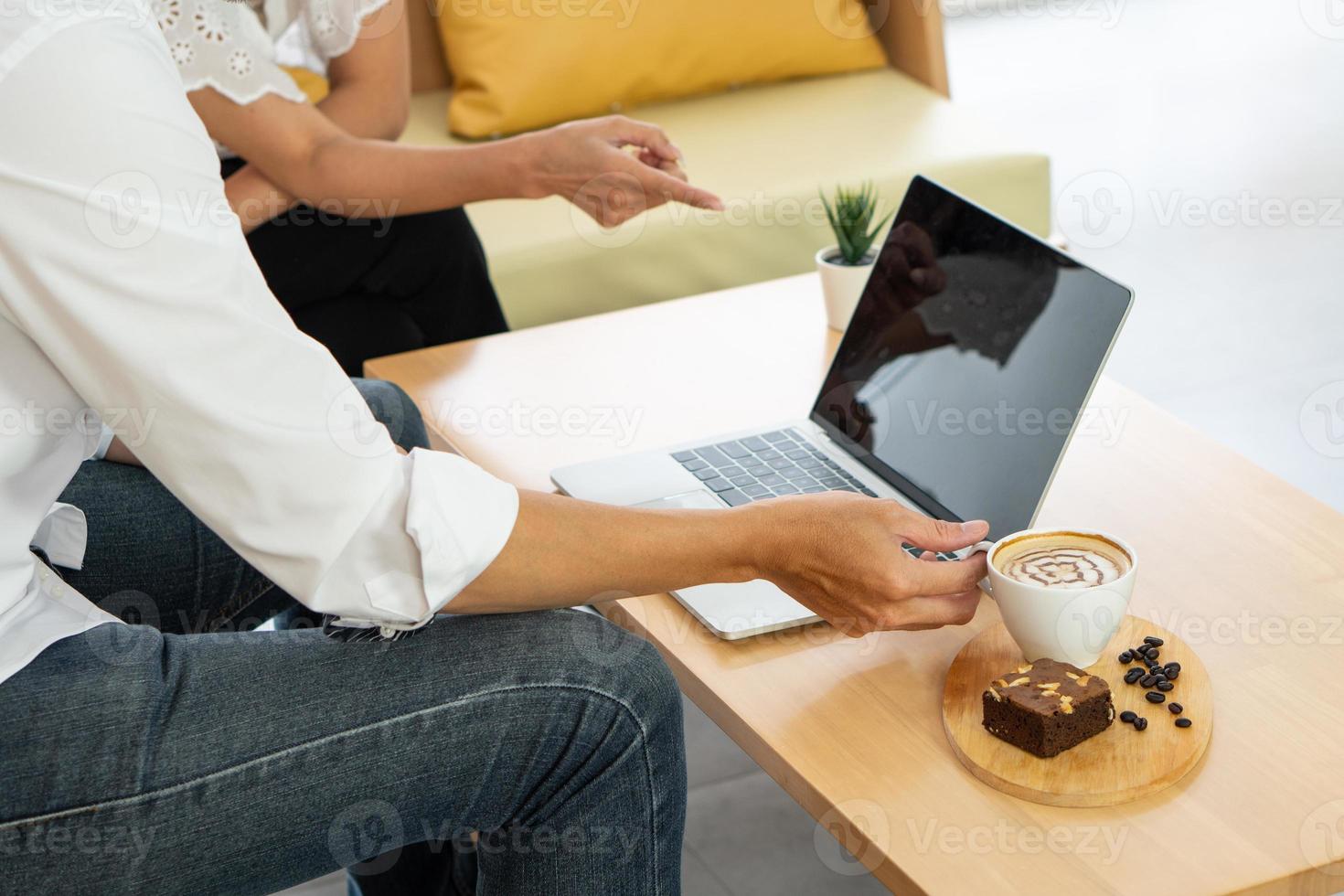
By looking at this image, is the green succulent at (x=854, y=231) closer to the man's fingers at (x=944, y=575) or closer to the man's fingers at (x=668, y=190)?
the man's fingers at (x=668, y=190)

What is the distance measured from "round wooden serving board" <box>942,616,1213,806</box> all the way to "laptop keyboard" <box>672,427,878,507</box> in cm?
29

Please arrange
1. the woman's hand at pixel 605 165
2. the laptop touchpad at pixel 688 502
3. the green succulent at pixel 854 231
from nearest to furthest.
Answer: the laptop touchpad at pixel 688 502
the woman's hand at pixel 605 165
the green succulent at pixel 854 231

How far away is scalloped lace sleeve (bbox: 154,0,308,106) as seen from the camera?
1702 mm

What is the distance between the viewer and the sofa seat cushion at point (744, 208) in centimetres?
222

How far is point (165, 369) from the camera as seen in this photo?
2.66 feet

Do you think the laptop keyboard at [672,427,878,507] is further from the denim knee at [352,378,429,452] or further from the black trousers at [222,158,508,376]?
the black trousers at [222,158,508,376]

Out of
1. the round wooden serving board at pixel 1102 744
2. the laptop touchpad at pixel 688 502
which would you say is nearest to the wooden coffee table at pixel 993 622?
the round wooden serving board at pixel 1102 744

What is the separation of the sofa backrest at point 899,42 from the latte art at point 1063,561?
2000mm

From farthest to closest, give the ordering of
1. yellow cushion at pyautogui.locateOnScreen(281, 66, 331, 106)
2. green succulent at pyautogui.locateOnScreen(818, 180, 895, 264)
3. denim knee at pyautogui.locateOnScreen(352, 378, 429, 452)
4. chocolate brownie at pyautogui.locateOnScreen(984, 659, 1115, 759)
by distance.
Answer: yellow cushion at pyautogui.locateOnScreen(281, 66, 331, 106) < green succulent at pyautogui.locateOnScreen(818, 180, 895, 264) < denim knee at pyautogui.locateOnScreen(352, 378, 429, 452) < chocolate brownie at pyautogui.locateOnScreen(984, 659, 1115, 759)

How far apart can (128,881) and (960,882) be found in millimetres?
490

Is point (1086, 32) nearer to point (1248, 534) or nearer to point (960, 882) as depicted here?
point (1248, 534)

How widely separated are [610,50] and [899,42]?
0.62 m

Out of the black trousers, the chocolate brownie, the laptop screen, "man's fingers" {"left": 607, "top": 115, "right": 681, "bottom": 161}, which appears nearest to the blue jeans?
the chocolate brownie

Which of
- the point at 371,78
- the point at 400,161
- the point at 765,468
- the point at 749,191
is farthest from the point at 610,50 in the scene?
the point at 765,468
